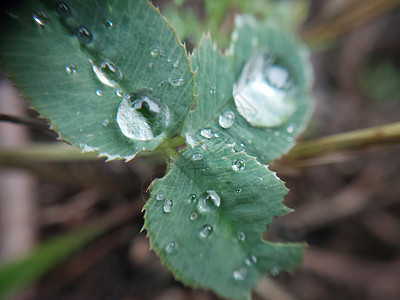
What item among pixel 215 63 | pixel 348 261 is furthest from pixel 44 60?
pixel 348 261

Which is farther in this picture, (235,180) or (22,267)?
(22,267)

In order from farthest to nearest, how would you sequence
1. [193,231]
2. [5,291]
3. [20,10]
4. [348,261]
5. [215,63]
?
[348,261] < [5,291] < [215,63] < [193,231] < [20,10]

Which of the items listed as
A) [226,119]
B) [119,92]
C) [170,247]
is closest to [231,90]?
[226,119]

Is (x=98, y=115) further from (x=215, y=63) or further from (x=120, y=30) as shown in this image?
(x=215, y=63)

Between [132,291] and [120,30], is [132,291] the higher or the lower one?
the lower one

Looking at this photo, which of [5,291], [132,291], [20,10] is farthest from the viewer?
[132,291]

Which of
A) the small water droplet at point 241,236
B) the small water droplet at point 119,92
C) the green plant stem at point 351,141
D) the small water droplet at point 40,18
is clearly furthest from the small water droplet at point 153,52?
the green plant stem at point 351,141

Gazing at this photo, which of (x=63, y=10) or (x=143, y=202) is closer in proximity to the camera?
(x=63, y=10)

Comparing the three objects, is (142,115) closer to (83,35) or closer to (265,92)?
(83,35)
